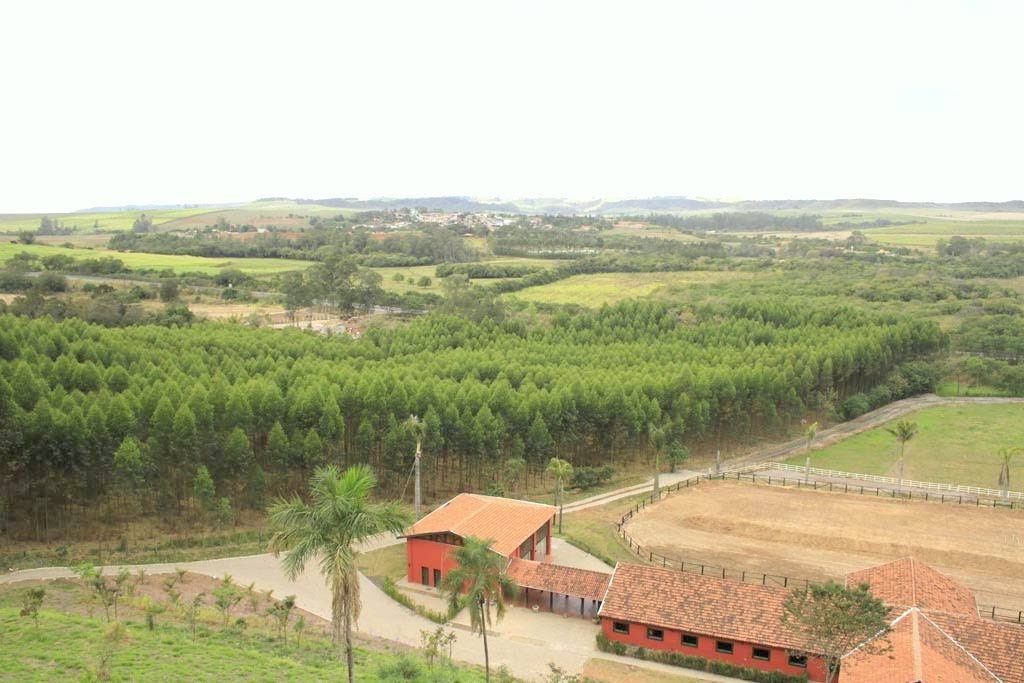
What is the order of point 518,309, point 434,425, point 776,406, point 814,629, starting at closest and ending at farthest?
point 814,629
point 434,425
point 776,406
point 518,309

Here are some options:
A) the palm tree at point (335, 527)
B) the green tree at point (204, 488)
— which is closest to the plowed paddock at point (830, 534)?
the green tree at point (204, 488)

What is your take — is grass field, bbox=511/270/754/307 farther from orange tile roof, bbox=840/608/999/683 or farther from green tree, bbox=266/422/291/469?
orange tile roof, bbox=840/608/999/683

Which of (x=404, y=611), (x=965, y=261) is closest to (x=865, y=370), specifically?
(x=404, y=611)

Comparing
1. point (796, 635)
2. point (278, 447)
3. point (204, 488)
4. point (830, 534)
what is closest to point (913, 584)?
point (796, 635)

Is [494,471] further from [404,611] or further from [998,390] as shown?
[998,390]

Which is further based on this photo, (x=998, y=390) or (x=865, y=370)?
(x=998, y=390)

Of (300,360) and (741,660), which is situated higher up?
(300,360)
